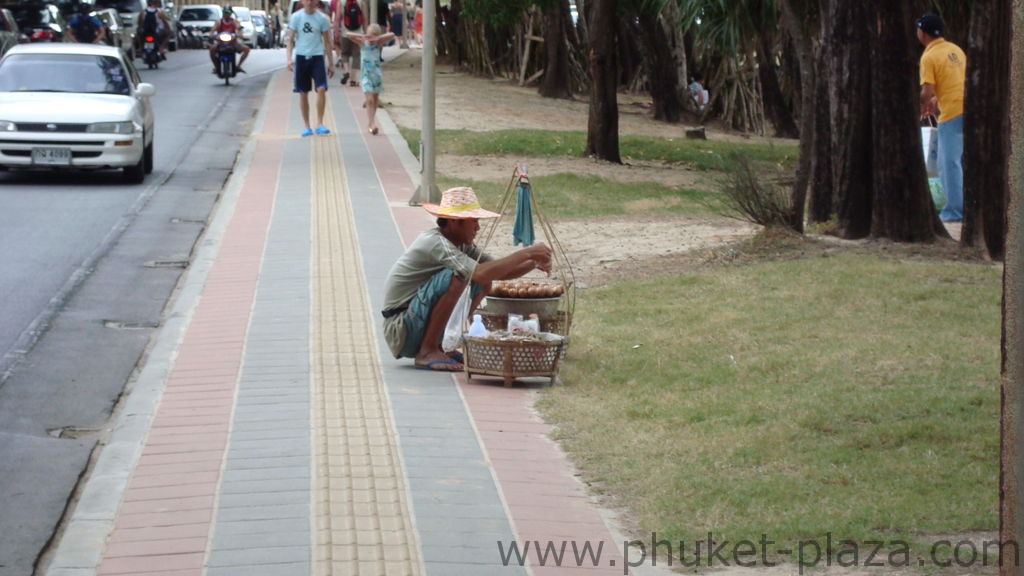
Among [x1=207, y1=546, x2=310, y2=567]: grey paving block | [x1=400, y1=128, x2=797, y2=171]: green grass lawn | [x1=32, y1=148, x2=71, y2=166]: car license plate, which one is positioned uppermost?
[x1=32, y1=148, x2=71, y2=166]: car license plate

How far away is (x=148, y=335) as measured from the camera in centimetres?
991

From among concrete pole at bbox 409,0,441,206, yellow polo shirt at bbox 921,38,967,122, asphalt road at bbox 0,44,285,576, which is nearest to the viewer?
asphalt road at bbox 0,44,285,576

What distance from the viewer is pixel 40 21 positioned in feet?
122

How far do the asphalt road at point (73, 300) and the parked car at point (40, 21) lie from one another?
51.5ft

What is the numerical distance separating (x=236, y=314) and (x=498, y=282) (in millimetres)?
2280

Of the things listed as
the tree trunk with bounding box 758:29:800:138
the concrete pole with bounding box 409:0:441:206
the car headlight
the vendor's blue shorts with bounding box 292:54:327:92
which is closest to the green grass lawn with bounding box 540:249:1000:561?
the concrete pole with bounding box 409:0:441:206

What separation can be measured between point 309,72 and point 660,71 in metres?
12.8

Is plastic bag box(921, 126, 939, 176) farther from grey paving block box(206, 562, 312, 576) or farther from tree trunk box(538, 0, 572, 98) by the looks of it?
tree trunk box(538, 0, 572, 98)

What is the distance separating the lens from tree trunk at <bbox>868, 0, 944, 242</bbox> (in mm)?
12328

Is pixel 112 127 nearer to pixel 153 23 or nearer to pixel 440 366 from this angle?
pixel 440 366

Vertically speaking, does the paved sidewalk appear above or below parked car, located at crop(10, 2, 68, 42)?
below

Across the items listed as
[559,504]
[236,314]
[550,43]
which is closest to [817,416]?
[559,504]

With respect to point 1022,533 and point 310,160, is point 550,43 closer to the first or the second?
point 310,160

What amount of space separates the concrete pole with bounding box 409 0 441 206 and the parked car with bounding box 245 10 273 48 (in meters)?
51.8
